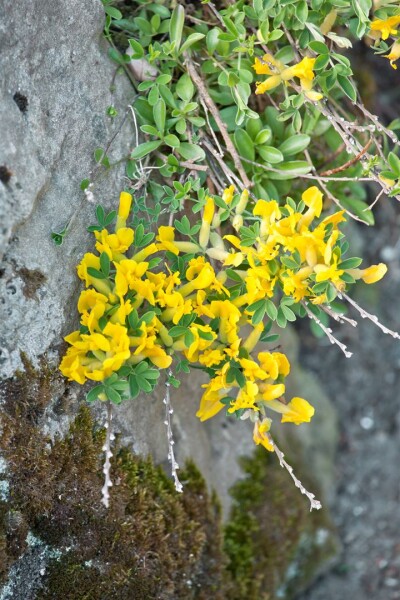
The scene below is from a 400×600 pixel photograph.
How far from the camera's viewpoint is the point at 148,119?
6.89 feet

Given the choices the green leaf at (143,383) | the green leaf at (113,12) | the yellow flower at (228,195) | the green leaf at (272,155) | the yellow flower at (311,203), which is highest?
the green leaf at (113,12)

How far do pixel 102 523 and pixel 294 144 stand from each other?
1268 mm

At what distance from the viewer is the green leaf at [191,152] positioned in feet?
6.70

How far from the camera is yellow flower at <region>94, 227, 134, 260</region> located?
1.84 m

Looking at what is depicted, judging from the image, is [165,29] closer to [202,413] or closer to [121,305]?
[121,305]

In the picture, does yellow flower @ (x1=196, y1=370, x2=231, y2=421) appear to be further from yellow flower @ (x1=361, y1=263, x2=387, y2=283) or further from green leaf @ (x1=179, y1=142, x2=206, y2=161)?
green leaf @ (x1=179, y1=142, x2=206, y2=161)

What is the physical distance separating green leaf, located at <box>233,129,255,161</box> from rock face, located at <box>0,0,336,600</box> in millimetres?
329

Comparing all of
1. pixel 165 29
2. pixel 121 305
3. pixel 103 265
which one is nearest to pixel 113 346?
pixel 121 305

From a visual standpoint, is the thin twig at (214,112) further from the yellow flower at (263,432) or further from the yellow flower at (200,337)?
the yellow flower at (263,432)

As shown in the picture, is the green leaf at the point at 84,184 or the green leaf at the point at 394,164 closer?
the green leaf at the point at 84,184

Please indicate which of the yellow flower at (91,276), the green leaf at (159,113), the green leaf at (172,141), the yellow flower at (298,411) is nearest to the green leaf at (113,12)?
the green leaf at (159,113)

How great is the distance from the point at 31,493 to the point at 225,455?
39.4 inches

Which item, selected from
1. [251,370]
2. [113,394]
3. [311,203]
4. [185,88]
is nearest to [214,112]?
[185,88]

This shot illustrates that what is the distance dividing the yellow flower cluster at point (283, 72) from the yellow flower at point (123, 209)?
1.53 feet
